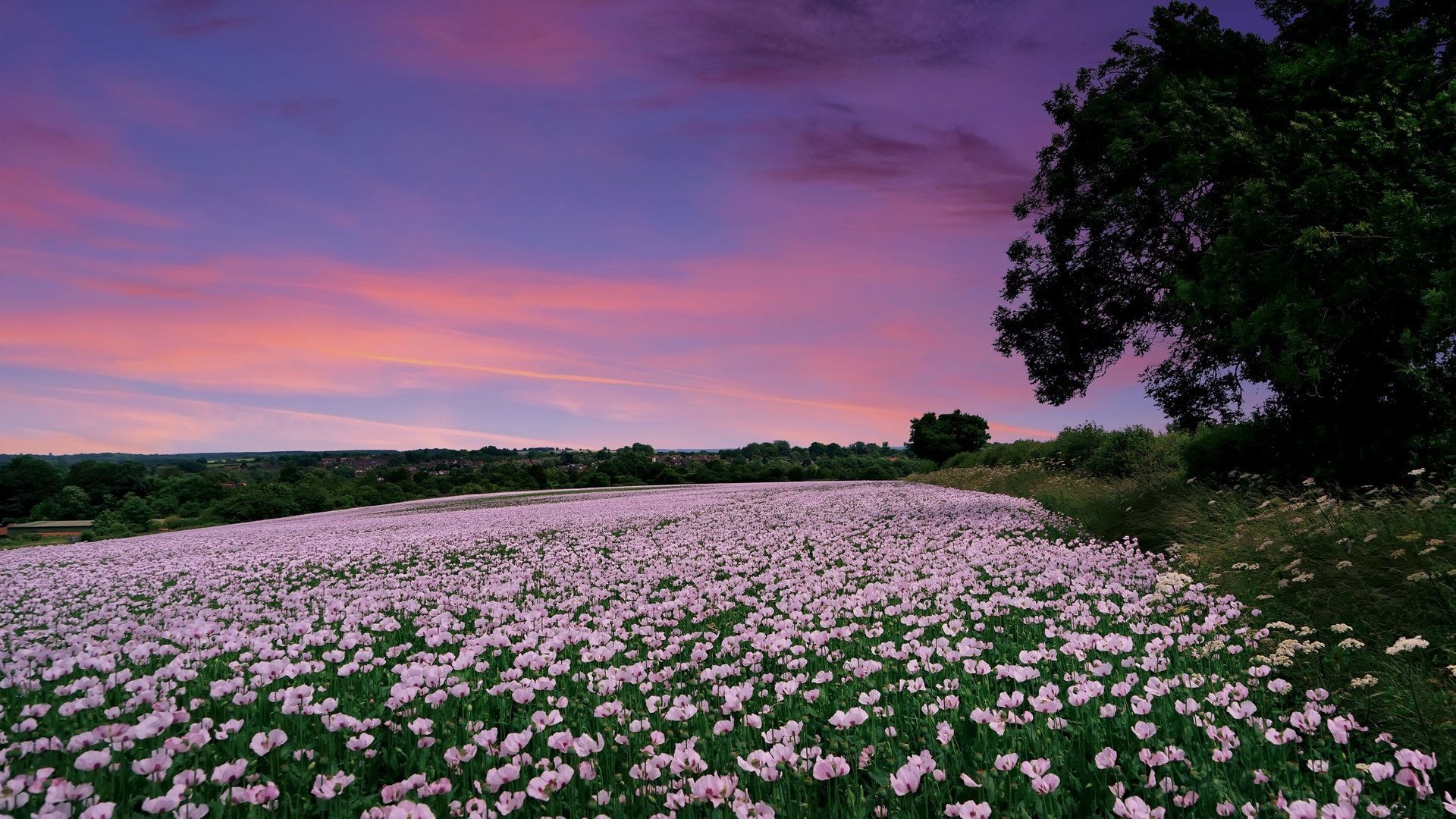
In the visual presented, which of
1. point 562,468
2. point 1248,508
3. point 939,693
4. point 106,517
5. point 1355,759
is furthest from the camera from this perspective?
point 562,468

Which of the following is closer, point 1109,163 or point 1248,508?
point 1248,508

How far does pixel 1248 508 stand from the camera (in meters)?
10.9

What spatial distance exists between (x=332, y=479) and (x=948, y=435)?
54.9 metres

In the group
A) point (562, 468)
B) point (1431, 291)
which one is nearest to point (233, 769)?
point (1431, 291)

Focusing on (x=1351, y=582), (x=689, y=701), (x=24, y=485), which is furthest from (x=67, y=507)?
(x=1351, y=582)

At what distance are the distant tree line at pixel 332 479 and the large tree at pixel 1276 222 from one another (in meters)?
42.4

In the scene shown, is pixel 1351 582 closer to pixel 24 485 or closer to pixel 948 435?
pixel 948 435

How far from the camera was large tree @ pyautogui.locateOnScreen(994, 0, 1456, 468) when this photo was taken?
10.9 metres

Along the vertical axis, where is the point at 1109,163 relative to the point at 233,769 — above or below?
above

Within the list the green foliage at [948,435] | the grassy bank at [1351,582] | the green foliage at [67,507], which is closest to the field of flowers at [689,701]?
the grassy bank at [1351,582]

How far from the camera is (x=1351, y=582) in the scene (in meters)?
6.31

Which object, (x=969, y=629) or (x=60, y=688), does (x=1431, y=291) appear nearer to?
(x=969, y=629)

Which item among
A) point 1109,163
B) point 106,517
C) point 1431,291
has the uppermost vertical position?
point 1109,163

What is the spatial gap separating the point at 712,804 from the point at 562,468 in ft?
202
